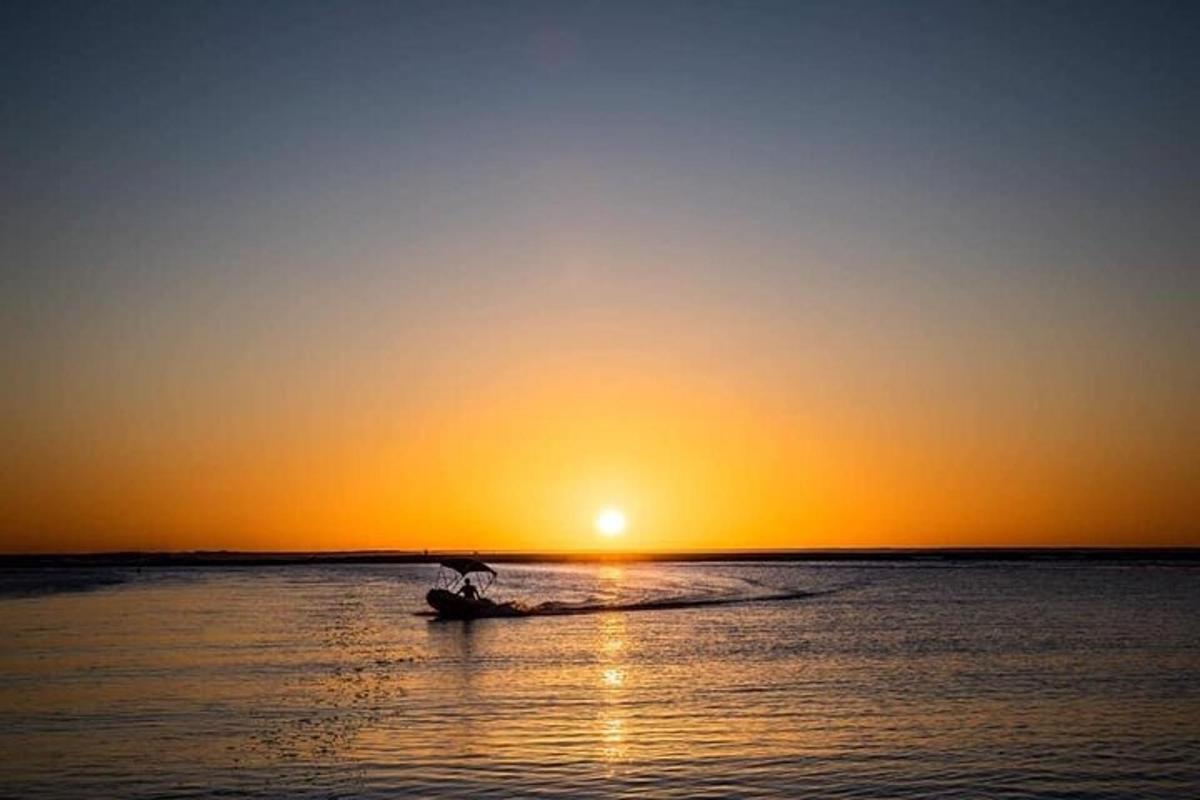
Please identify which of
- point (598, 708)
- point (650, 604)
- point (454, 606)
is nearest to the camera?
point (598, 708)

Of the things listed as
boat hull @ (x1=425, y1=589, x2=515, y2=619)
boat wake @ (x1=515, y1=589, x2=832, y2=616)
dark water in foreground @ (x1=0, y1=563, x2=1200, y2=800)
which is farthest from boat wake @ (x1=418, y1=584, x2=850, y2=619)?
dark water in foreground @ (x1=0, y1=563, x2=1200, y2=800)

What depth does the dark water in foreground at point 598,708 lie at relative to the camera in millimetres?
21641

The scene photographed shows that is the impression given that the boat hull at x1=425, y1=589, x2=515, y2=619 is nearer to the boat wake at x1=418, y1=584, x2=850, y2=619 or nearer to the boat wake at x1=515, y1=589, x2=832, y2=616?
the boat wake at x1=418, y1=584, x2=850, y2=619

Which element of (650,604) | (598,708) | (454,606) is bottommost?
(598,708)

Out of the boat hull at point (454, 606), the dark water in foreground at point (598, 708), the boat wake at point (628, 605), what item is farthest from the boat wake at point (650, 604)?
the dark water in foreground at point (598, 708)

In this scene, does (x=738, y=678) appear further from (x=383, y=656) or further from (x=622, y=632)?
(x=622, y=632)

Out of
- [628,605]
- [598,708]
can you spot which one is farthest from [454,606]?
[598,708]

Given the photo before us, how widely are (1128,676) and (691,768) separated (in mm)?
22165

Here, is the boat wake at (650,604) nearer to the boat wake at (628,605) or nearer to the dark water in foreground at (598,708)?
the boat wake at (628,605)

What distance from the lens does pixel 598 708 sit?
1187 inches

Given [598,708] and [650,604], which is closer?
[598,708]

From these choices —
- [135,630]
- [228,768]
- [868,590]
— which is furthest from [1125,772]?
[868,590]

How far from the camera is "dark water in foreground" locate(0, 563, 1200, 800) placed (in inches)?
852

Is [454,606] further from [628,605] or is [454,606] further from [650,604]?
[650,604]
